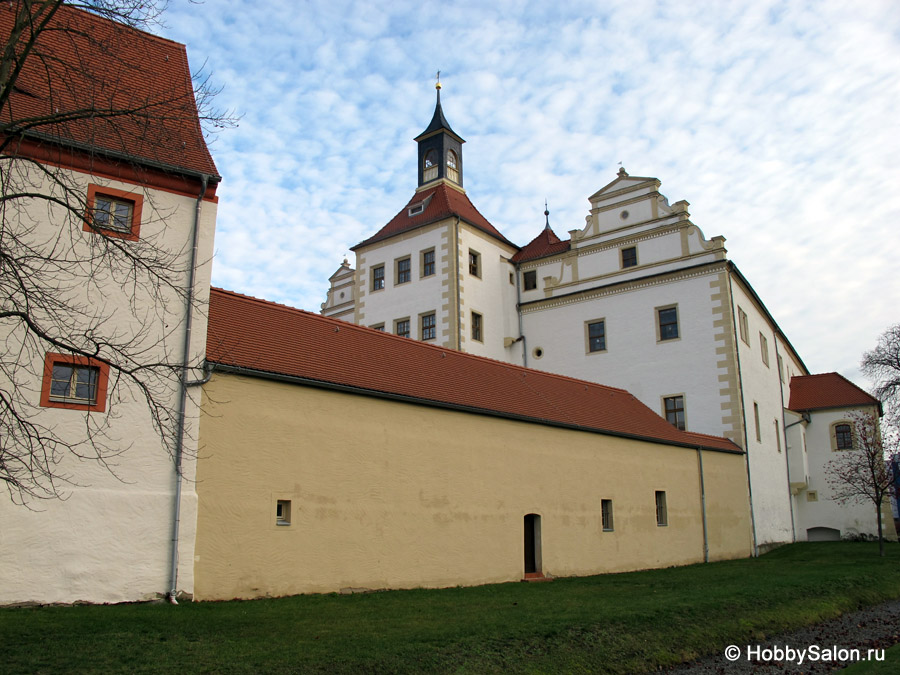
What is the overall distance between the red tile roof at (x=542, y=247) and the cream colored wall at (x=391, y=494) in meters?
13.4

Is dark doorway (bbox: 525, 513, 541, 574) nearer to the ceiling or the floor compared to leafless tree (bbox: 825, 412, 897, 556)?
nearer to the floor

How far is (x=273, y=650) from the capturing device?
8.70 meters

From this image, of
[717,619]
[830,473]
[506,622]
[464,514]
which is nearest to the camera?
[506,622]

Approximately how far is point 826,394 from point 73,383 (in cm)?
3468

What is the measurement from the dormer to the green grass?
24342mm

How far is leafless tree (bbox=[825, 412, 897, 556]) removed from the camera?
28.6m

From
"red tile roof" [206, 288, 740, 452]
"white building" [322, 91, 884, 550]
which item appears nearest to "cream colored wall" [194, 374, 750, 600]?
"red tile roof" [206, 288, 740, 452]

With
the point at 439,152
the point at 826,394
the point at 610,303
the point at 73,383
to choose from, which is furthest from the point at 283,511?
the point at 826,394

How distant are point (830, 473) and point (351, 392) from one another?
89.5 ft

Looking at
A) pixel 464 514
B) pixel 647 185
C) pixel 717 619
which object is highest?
pixel 647 185

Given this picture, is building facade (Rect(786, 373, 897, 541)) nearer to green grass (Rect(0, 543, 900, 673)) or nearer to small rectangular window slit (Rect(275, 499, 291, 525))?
green grass (Rect(0, 543, 900, 673))

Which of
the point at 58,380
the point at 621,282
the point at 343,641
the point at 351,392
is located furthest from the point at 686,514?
the point at 58,380

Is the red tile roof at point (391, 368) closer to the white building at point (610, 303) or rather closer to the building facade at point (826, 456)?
the white building at point (610, 303)

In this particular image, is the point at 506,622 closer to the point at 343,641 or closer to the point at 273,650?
the point at 343,641
